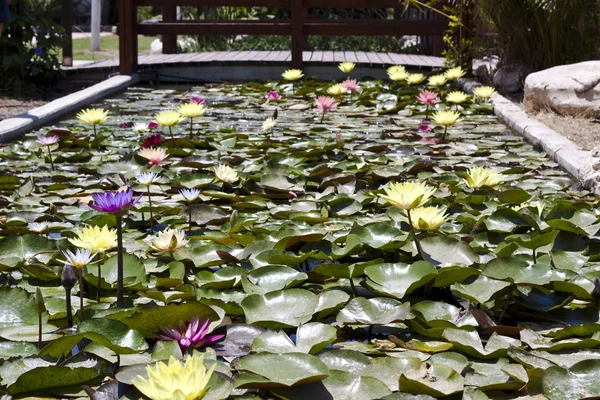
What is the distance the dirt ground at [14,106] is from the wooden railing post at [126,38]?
1.45 m

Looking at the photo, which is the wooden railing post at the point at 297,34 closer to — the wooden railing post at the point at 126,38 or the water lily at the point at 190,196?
the wooden railing post at the point at 126,38

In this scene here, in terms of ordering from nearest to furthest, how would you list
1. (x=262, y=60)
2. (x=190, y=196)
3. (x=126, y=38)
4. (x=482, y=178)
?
(x=190, y=196) < (x=482, y=178) < (x=126, y=38) < (x=262, y=60)

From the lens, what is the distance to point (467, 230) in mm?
2316

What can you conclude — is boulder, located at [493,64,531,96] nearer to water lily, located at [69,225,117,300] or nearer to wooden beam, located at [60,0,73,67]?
wooden beam, located at [60,0,73,67]

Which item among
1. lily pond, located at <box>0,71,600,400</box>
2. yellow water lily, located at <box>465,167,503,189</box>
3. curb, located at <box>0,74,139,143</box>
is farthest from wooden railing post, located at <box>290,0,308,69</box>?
yellow water lily, located at <box>465,167,503,189</box>

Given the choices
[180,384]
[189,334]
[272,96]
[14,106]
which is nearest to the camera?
[180,384]

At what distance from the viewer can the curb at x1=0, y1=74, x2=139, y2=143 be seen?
14.4 feet

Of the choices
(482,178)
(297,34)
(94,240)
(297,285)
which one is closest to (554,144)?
(482,178)

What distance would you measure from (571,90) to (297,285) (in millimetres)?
3466

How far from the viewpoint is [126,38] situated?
8008 millimetres

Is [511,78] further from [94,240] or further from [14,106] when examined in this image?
[94,240]

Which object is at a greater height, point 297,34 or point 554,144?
point 297,34

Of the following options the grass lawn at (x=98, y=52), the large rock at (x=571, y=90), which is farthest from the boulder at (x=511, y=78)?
the grass lawn at (x=98, y=52)

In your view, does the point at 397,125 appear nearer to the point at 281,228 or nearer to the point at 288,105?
the point at 288,105
